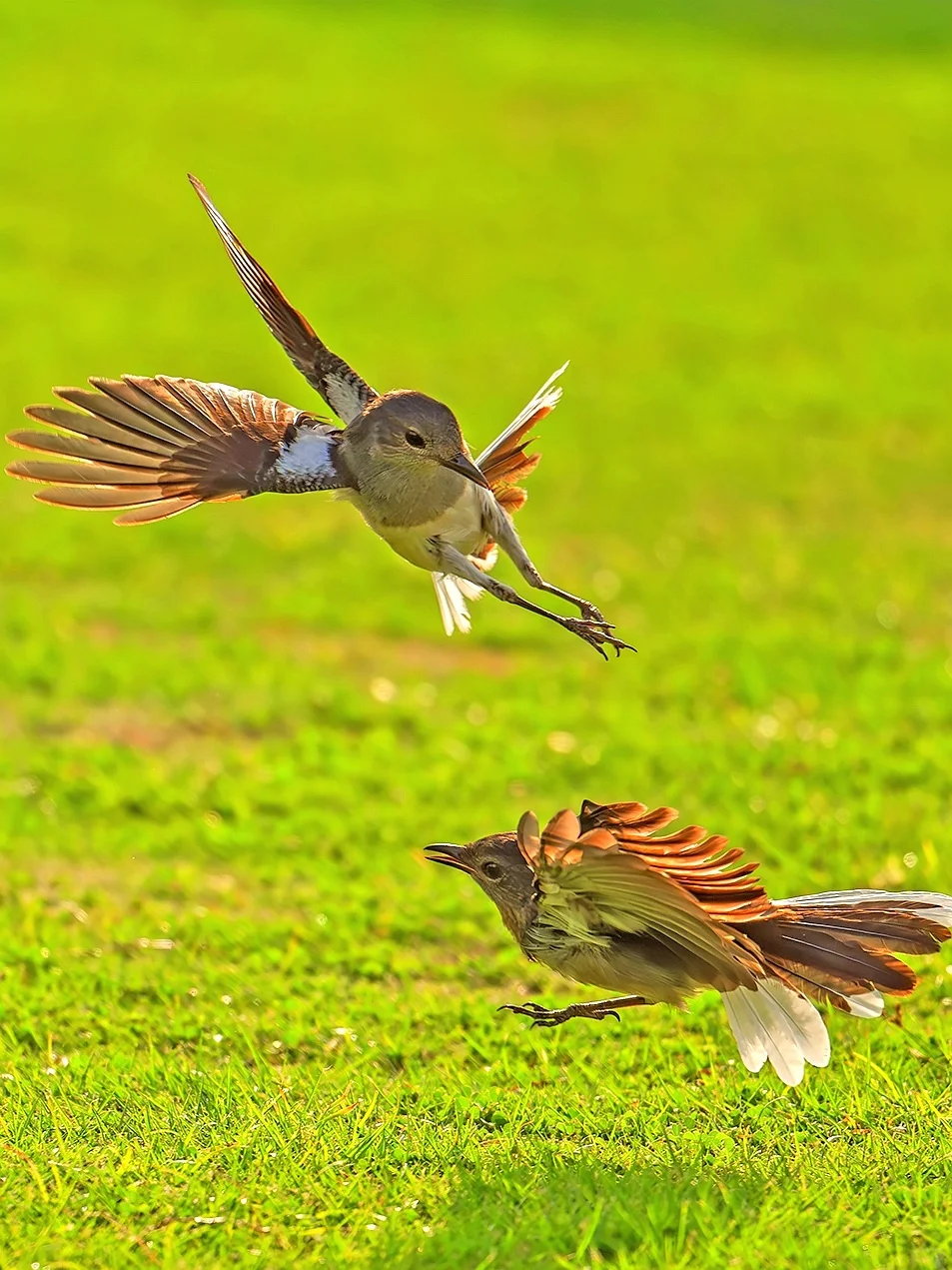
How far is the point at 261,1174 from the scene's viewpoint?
489 centimetres

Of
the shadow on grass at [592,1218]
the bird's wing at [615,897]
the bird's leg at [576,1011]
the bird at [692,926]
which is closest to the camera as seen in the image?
the shadow on grass at [592,1218]

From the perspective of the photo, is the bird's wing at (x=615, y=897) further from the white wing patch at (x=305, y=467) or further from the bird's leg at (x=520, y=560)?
the white wing patch at (x=305, y=467)

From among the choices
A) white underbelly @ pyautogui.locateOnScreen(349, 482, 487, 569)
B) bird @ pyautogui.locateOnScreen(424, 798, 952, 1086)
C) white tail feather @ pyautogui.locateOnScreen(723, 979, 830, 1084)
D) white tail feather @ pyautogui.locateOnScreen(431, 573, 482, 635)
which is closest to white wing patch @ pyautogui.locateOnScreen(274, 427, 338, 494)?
white underbelly @ pyautogui.locateOnScreen(349, 482, 487, 569)

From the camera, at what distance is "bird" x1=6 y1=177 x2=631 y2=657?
4746 mm

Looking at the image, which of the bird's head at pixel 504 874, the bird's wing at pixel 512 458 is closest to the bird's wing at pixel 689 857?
the bird's head at pixel 504 874

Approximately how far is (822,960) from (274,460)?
2.08 m

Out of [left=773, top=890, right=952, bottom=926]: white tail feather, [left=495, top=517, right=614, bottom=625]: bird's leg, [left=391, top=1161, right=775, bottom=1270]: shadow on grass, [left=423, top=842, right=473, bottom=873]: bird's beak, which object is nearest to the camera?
[left=391, top=1161, right=775, bottom=1270]: shadow on grass

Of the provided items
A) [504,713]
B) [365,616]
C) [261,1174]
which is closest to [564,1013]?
[261,1174]

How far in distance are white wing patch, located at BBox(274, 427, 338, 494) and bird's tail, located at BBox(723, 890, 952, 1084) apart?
1699 mm

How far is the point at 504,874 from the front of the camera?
17.4 ft

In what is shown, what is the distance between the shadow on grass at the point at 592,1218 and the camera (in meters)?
4.45

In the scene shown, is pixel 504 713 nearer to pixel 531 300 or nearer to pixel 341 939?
pixel 341 939

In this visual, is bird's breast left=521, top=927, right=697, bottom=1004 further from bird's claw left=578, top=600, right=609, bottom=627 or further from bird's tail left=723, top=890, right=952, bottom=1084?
bird's claw left=578, top=600, right=609, bottom=627

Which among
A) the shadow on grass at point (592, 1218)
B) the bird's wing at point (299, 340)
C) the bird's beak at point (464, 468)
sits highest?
the bird's wing at point (299, 340)
